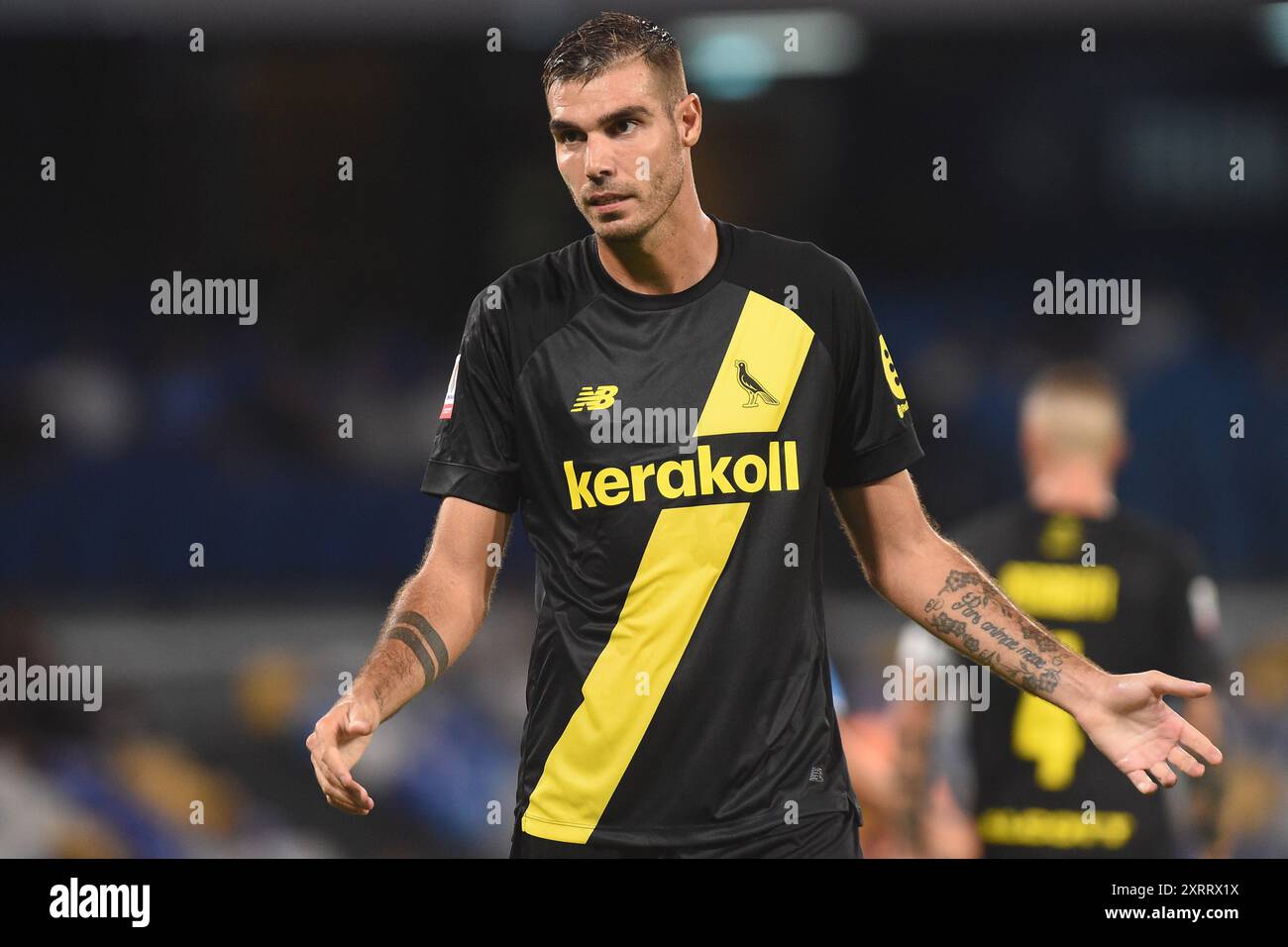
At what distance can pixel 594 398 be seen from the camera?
2.46 m

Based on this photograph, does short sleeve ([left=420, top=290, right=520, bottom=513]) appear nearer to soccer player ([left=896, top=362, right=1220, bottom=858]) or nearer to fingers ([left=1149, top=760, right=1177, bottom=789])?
fingers ([left=1149, top=760, right=1177, bottom=789])

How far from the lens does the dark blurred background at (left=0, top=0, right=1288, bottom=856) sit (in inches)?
292

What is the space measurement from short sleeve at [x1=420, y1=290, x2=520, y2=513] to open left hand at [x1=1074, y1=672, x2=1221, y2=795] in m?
1.03

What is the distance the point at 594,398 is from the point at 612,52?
59 centimetres

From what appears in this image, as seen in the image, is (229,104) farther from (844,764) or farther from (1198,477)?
(844,764)

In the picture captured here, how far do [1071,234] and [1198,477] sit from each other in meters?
1.78

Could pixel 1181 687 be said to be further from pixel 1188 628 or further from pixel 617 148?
pixel 1188 628

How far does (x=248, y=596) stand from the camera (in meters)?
7.80

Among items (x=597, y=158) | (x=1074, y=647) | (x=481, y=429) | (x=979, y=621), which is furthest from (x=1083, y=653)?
(x=597, y=158)

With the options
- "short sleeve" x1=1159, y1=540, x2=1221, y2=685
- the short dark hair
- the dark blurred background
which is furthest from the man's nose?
the dark blurred background

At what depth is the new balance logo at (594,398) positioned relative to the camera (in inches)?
96.6

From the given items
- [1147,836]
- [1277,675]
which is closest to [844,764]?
[1147,836]

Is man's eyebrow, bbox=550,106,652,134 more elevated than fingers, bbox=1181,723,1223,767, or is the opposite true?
man's eyebrow, bbox=550,106,652,134

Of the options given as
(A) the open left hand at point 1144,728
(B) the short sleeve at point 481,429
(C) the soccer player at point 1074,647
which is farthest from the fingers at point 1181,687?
(C) the soccer player at point 1074,647
